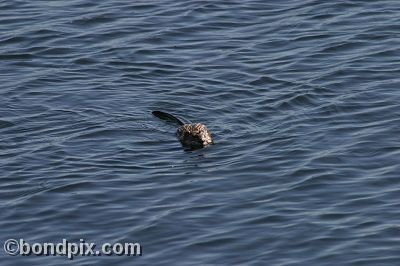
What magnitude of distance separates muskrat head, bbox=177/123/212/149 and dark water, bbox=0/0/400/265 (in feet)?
0.49

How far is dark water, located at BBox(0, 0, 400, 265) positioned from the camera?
1465 centimetres

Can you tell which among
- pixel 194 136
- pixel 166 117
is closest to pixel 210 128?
pixel 166 117

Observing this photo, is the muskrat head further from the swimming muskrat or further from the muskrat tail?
the muskrat tail

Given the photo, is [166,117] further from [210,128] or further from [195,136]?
[195,136]

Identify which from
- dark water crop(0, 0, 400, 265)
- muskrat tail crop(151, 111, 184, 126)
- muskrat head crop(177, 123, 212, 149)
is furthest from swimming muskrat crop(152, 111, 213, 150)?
muskrat tail crop(151, 111, 184, 126)

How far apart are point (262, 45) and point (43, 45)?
3.78 metres

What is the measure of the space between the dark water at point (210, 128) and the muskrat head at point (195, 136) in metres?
0.15

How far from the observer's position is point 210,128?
59.9 ft

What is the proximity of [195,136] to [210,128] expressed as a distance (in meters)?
1.13

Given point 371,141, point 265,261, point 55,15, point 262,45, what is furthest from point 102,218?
point 55,15

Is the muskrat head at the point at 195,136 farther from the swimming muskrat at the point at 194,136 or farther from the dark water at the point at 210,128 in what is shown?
the dark water at the point at 210,128

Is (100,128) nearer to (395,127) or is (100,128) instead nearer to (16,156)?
(16,156)

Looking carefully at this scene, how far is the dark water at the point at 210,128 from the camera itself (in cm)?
1465

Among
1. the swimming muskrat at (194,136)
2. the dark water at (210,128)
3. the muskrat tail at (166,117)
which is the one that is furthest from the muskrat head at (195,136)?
the muskrat tail at (166,117)
